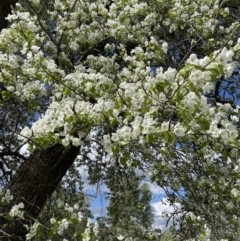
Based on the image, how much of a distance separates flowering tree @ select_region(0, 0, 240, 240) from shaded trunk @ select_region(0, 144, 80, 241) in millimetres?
11

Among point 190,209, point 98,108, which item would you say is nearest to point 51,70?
point 98,108

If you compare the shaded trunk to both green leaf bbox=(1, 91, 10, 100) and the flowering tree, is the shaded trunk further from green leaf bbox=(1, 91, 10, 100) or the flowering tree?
green leaf bbox=(1, 91, 10, 100)

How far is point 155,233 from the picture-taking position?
5926 millimetres

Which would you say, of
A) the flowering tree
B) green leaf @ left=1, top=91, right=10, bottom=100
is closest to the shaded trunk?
the flowering tree

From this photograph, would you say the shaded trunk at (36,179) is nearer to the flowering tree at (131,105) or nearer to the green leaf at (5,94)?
the flowering tree at (131,105)

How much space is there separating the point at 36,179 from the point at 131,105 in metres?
2.27

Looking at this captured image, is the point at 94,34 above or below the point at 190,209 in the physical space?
above

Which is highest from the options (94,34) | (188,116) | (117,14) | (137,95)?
(117,14)

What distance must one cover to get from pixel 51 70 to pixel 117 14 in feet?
5.48

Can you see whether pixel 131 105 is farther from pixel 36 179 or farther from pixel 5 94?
pixel 36 179

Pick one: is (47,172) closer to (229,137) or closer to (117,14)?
(117,14)

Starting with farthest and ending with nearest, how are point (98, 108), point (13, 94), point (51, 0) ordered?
point (51, 0)
point (13, 94)
point (98, 108)

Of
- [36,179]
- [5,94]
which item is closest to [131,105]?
[5,94]

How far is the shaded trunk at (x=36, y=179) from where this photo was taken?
4614mm
